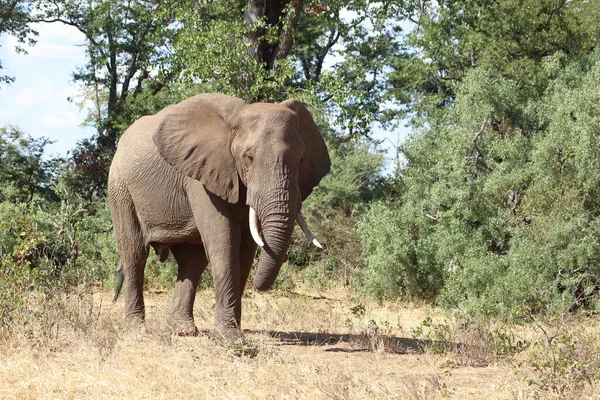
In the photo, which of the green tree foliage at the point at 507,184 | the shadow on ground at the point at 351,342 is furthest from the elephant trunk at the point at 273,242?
the green tree foliage at the point at 507,184

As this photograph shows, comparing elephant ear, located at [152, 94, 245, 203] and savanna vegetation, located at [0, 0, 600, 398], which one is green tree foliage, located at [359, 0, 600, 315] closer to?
savanna vegetation, located at [0, 0, 600, 398]

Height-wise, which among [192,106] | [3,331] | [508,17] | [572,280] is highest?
[508,17]

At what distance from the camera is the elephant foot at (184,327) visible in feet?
30.1

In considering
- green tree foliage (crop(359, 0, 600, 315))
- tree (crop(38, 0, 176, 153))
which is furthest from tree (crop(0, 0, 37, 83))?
green tree foliage (crop(359, 0, 600, 315))

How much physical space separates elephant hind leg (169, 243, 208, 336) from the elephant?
0.04 ft

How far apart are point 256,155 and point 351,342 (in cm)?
225

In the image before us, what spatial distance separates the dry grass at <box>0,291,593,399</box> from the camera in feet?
20.1

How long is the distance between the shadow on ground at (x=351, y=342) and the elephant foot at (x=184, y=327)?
0.78 meters

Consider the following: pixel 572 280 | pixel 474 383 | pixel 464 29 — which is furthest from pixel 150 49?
pixel 474 383

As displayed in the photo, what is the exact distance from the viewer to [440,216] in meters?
13.1

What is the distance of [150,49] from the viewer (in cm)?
2492

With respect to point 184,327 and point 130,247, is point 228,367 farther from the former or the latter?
point 130,247

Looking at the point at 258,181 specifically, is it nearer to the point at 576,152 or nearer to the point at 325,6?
the point at 576,152

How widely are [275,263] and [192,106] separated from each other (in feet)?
6.77
